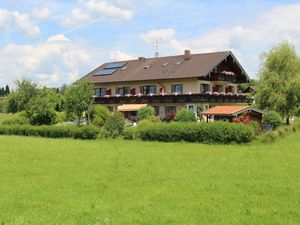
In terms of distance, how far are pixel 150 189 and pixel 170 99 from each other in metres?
38.7

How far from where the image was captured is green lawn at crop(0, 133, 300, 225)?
9988 mm

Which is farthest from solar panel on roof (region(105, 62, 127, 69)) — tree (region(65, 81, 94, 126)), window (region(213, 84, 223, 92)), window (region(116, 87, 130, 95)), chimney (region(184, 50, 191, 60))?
tree (region(65, 81, 94, 126))

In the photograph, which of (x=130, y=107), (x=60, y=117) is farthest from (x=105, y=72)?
(x=60, y=117)

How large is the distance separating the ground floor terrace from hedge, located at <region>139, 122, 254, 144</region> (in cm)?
1759

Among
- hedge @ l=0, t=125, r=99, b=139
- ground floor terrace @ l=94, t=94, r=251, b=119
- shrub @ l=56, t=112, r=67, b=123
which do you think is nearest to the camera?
hedge @ l=0, t=125, r=99, b=139

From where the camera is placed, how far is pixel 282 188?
12984mm

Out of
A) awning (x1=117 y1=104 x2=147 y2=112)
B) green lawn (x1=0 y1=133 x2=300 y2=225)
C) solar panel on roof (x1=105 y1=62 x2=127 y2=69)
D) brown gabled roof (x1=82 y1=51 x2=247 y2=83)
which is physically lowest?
green lawn (x1=0 y1=133 x2=300 y2=225)

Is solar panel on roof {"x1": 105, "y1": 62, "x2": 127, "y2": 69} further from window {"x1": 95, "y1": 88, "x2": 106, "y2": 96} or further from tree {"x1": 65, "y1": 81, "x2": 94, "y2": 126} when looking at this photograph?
tree {"x1": 65, "y1": 81, "x2": 94, "y2": 126}

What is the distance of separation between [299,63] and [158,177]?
125 ft

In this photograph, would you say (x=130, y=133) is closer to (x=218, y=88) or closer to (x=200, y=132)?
(x=200, y=132)

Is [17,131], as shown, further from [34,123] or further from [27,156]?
[27,156]

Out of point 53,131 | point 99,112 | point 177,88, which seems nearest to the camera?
point 53,131

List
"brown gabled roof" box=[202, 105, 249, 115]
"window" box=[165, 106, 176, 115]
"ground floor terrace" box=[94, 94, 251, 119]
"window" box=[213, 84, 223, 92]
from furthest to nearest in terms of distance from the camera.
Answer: "window" box=[213, 84, 223, 92], "window" box=[165, 106, 176, 115], "ground floor terrace" box=[94, 94, 251, 119], "brown gabled roof" box=[202, 105, 249, 115]

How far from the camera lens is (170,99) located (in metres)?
→ 51.4
